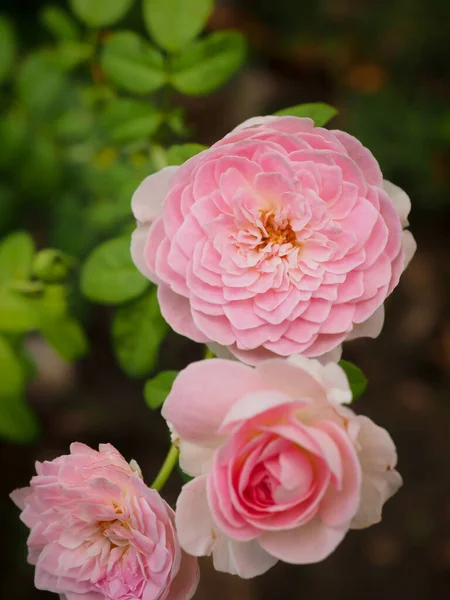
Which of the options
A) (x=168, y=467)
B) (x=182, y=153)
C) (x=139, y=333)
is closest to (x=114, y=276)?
(x=139, y=333)

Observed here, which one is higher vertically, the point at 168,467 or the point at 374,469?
the point at 374,469

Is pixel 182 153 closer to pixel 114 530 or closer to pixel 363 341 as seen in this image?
pixel 114 530

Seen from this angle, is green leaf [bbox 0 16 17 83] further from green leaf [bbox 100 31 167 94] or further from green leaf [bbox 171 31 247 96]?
green leaf [bbox 171 31 247 96]


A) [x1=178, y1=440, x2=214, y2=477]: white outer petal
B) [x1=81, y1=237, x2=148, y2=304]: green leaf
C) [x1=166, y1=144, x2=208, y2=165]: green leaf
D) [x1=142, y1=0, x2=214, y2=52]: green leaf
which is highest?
[x1=142, y1=0, x2=214, y2=52]: green leaf

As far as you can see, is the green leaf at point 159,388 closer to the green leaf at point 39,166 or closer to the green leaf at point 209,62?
the green leaf at point 209,62

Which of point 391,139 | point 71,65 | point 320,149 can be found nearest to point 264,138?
point 320,149

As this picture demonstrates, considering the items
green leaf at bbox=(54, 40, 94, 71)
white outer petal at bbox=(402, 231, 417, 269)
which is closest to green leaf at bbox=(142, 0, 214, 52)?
green leaf at bbox=(54, 40, 94, 71)
